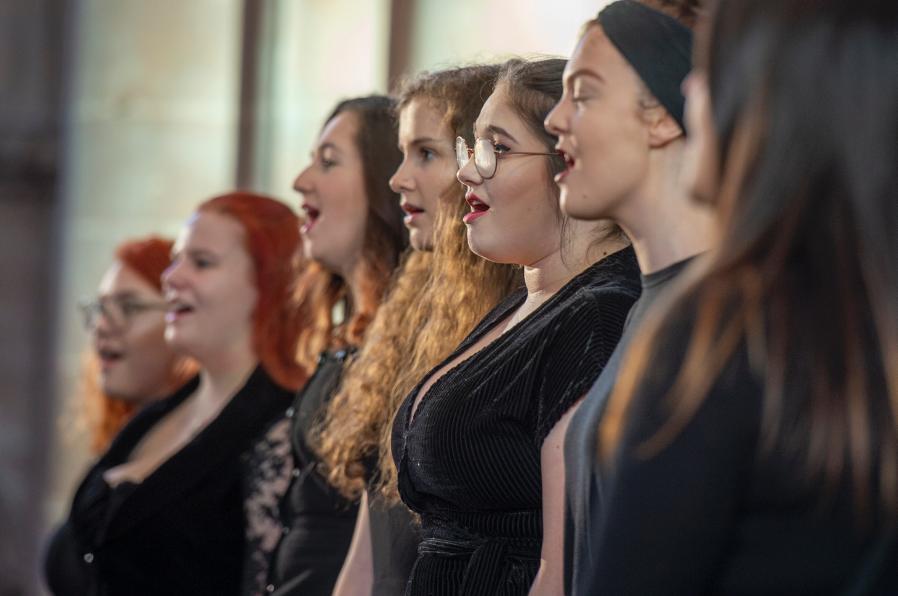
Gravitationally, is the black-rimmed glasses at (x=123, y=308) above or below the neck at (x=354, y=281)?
below

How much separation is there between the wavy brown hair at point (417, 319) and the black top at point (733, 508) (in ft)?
4.33

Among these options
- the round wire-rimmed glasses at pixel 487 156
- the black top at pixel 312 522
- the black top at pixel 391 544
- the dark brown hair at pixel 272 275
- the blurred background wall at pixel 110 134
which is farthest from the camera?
the blurred background wall at pixel 110 134

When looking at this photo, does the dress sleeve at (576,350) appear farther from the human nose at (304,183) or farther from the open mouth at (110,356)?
the open mouth at (110,356)

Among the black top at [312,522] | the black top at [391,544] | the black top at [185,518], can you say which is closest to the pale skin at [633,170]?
the black top at [391,544]

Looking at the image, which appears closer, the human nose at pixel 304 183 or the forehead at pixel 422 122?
the forehead at pixel 422 122

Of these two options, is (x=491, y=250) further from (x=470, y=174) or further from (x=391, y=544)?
(x=391, y=544)

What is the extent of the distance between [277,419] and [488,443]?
1602 millimetres

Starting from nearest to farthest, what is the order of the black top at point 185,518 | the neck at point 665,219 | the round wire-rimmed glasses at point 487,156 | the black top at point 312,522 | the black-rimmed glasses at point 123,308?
1. the neck at point 665,219
2. the round wire-rimmed glasses at point 487,156
3. the black top at point 312,522
4. the black top at point 185,518
5. the black-rimmed glasses at point 123,308

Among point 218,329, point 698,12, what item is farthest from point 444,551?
point 218,329

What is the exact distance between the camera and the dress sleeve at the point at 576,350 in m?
2.33

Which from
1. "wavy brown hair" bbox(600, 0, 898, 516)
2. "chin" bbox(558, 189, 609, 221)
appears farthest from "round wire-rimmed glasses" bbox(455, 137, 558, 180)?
"wavy brown hair" bbox(600, 0, 898, 516)

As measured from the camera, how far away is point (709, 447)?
1.62 meters

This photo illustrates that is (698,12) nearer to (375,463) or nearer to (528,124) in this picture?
(528,124)

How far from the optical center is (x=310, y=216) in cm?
385
